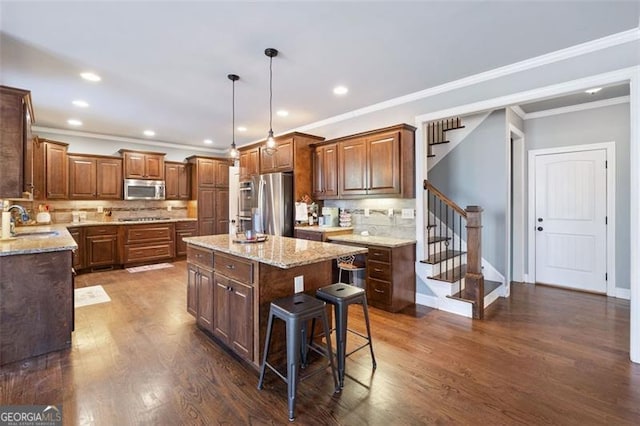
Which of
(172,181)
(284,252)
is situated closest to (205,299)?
(284,252)

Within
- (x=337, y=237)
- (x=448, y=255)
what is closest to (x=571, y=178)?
(x=448, y=255)

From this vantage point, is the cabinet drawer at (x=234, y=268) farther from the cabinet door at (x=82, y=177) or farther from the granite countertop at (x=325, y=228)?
the cabinet door at (x=82, y=177)

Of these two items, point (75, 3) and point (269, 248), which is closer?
point (75, 3)

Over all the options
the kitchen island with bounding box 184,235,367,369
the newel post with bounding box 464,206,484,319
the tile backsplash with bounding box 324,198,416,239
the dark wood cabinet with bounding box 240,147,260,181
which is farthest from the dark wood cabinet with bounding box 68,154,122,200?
the newel post with bounding box 464,206,484,319

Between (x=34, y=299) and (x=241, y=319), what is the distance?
181cm

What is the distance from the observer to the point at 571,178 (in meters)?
4.50

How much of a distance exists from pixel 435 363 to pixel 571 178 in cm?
390

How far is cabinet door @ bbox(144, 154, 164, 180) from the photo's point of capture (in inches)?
253

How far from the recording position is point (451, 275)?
3.88 m

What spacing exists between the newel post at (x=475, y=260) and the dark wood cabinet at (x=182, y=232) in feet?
18.5

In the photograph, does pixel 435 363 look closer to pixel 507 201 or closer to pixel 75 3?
pixel 507 201

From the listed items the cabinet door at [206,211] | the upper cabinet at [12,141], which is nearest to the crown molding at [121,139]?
the cabinet door at [206,211]

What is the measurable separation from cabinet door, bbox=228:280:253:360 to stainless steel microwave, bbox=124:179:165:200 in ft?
16.5

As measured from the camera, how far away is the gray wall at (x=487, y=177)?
412 centimetres
